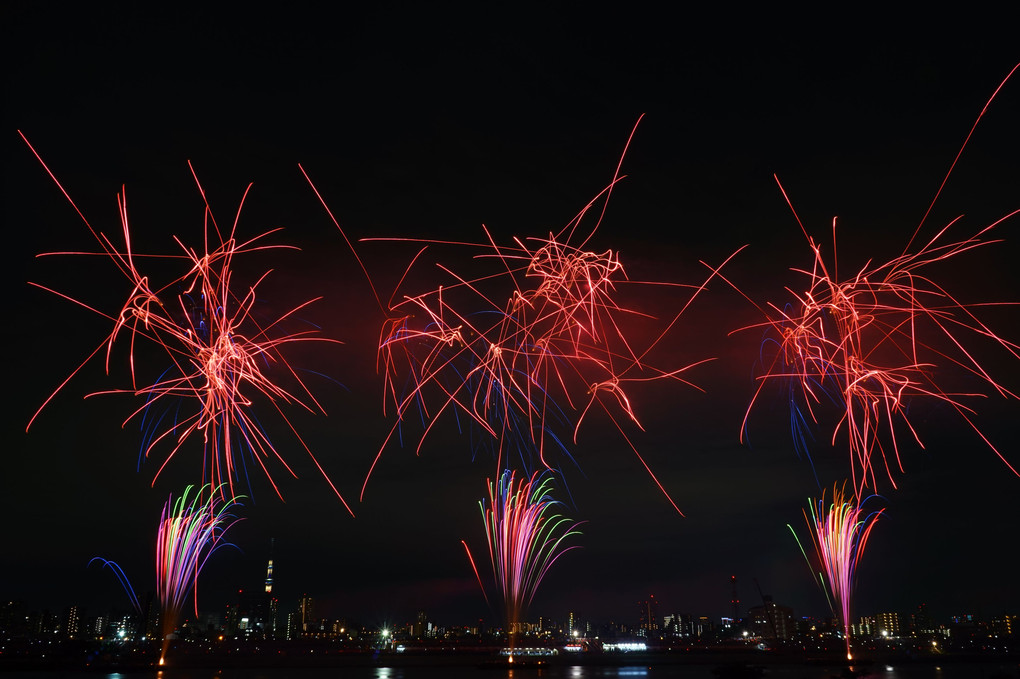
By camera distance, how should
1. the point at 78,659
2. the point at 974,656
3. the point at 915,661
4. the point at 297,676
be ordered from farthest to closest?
the point at 974,656 < the point at 915,661 < the point at 78,659 < the point at 297,676

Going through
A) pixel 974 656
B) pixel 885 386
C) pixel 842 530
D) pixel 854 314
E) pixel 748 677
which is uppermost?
pixel 854 314

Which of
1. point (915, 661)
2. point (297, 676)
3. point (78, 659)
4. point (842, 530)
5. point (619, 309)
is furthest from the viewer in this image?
point (915, 661)

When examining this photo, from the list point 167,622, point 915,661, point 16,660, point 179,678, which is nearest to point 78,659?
point 16,660

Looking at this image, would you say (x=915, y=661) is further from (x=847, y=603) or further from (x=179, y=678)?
(x=179, y=678)

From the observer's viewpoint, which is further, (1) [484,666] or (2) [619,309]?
(1) [484,666]

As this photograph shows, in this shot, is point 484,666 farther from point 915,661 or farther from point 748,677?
point 915,661

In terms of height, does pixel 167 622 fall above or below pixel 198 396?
below

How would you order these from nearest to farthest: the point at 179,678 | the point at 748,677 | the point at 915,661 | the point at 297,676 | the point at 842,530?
1. the point at 748,677
2. the point at 842,530
3. the point at 179,678
4. the point at 297,676
5. the point at 915,661

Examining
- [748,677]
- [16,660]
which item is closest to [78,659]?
[16,660]

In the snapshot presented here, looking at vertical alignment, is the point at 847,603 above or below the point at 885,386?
below

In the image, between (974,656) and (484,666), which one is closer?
(484,666)
